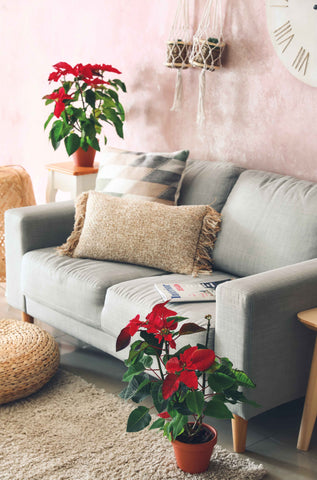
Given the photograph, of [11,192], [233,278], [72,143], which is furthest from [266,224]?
[11,192]

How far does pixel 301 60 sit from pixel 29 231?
1466 mm

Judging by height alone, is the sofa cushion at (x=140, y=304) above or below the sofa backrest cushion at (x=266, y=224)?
below

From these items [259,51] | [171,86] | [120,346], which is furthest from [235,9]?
[120,346]

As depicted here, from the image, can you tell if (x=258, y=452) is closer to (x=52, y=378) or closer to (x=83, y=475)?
(x=83, y=475)

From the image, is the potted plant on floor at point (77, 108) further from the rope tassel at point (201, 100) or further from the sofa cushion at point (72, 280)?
the sofa cushion at point (72, 280)

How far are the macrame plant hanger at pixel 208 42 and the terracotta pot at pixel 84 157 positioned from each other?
0.75 m

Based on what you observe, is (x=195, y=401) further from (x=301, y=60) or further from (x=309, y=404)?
(x=301, y=60)

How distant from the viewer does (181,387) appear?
1913mm

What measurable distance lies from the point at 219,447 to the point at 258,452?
13 centimetres

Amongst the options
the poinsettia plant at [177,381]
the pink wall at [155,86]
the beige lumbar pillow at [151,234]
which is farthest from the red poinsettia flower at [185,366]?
the pink wall at [155,86]

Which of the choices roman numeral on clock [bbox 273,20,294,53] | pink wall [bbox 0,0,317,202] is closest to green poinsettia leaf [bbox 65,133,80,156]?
pink wall [bbox 0,0,317,202]

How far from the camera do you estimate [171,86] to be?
11.3 ft

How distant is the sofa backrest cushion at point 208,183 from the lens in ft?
9.50

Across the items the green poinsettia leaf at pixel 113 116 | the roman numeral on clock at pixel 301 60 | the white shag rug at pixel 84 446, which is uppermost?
the roman numeral on clock at pixel 301 60
